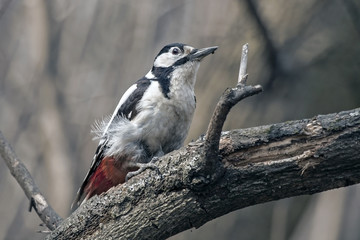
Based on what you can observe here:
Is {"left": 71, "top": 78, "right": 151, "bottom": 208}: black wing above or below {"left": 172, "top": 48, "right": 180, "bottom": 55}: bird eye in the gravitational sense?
below

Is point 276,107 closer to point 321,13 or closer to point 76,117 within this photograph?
point 321,13

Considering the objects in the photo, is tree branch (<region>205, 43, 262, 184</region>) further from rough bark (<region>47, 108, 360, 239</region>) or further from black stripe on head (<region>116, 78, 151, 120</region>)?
black stripe on head (<region>116, 78, 151, 120</region>)

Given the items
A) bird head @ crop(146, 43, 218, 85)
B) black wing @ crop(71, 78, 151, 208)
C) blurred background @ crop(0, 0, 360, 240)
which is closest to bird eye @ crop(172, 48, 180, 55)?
bird head @ crop(146, 43, 218, 85)

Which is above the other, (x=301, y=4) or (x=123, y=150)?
(x=301, y=4)

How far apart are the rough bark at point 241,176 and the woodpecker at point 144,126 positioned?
113cm

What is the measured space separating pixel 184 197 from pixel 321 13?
382 centimetres

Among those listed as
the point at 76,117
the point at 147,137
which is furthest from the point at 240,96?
the point at 76,117

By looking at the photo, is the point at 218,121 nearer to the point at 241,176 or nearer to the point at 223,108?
the point at 223,108

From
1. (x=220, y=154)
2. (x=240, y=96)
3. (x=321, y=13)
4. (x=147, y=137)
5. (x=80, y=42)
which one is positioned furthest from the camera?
(x=80, y=42)

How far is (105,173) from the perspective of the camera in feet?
15.2

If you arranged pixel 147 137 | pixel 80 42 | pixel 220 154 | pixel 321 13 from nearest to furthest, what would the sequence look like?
pixel 220 154
pixel 147 137
pixel 321 13
pixel 80 42

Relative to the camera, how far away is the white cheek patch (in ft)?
16.4

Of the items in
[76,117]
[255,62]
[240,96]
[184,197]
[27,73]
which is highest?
[27,73]

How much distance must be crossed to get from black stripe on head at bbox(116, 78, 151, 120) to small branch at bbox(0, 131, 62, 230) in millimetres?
889
